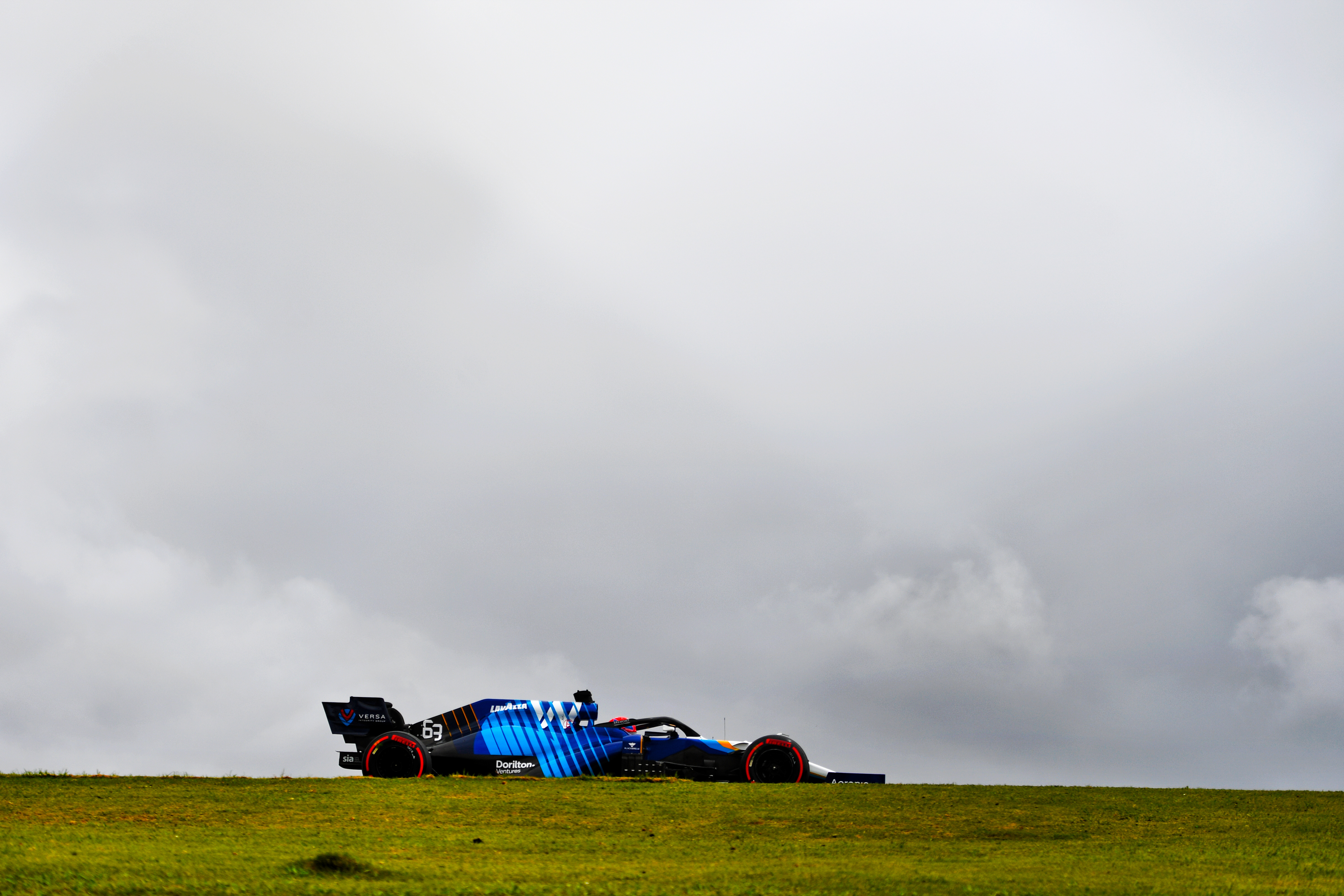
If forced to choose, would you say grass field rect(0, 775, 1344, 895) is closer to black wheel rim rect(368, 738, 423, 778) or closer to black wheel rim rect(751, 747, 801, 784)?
black wheel rim rect(751, 747, 801, 784)

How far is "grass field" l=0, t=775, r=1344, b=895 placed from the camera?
Result: 39.1 ft

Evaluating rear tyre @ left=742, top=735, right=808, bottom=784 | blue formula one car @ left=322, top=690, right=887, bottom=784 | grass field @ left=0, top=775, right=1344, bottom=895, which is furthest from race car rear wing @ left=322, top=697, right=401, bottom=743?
rear tyre @ left=742, top=735, right=808, bottom=784

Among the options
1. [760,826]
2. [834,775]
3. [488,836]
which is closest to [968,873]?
[760,826]

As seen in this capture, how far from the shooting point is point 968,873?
42.9 feet

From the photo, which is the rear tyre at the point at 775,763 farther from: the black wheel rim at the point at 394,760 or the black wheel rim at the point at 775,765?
the black wheel rim at the point at 394,760

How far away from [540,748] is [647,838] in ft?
29.1

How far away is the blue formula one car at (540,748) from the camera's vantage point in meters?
24.2

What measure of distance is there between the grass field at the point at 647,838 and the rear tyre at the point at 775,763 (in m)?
1.49

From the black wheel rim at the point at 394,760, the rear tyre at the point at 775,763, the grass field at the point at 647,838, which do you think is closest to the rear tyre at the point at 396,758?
the black wheel rim at the point at 394,760

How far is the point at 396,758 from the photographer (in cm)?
2431

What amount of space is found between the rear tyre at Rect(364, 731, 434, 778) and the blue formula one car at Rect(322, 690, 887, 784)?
0.05 feet

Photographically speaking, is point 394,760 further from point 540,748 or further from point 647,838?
point 647,838

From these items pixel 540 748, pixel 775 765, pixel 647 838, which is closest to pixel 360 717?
pixel 540 748

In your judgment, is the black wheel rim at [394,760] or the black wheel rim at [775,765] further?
the black wheel rim at [394,760]
